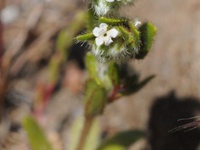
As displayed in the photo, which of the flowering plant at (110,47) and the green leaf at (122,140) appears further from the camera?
the green leaf at (122,140)

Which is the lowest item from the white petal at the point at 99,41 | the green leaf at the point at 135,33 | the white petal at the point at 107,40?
the green leaf at the point at 135,33

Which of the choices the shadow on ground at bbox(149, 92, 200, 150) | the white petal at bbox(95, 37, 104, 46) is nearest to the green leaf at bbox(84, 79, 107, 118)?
the white petal at bbox(95, 37, 104, 46)

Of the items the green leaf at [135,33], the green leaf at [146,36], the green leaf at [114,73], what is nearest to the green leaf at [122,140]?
the green leaf at [114,73]

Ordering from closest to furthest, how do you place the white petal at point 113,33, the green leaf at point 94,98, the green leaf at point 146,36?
the white petal at point 113,33 < the green leaf at point 146,36 < the green leaf at point 94,98

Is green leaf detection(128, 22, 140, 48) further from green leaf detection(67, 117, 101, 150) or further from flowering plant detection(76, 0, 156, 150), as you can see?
green leaf detection(67, 117, 101, 150)

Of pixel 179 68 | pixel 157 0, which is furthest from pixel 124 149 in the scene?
pixel 157 0

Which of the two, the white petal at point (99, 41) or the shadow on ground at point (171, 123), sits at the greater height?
the white petal at point (99, 41)

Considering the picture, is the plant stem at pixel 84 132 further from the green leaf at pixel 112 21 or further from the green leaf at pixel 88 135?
the green leaf at pixel 112 21
